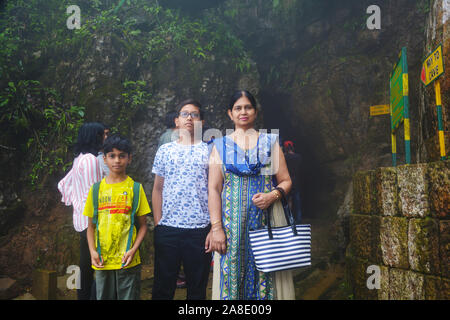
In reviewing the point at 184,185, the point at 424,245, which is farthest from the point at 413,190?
the point at 184,185

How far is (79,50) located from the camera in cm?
589

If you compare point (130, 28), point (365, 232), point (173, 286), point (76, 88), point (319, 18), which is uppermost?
point (319, 18)

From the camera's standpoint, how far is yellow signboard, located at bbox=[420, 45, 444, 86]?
104 inches

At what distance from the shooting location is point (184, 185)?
106 inches

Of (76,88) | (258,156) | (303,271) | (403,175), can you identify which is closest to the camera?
(258,156)

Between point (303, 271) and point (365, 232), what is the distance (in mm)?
1938

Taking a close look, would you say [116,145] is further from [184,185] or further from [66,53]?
[66,53]

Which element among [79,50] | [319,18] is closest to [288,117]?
[319,18]

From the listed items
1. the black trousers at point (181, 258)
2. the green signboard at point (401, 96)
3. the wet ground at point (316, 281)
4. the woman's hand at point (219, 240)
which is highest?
the green signboard at point (401, 96)

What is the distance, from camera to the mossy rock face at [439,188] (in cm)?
244

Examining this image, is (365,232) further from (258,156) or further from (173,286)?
(173,286)

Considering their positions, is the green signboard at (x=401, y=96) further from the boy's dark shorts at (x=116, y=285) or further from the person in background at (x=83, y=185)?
the person in background at (x=83, y=185)

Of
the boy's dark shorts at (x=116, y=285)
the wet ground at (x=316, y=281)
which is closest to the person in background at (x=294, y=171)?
the wet ground at (x=316, y=281)

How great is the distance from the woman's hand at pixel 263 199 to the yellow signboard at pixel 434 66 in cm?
173
